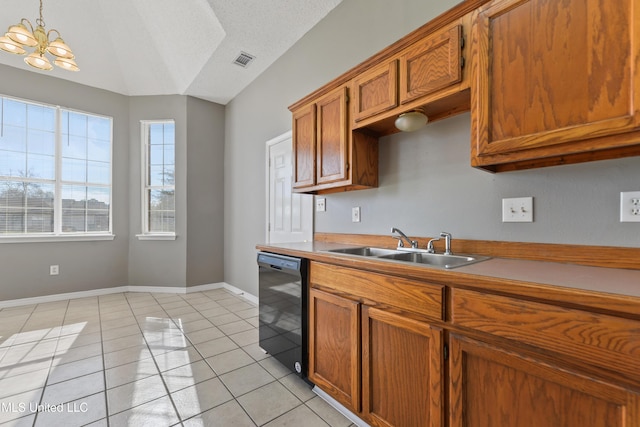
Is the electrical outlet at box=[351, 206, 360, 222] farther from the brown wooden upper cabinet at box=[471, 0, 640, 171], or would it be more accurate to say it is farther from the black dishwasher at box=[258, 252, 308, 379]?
the brown wooden upper cabinet at box=[471, 0, 640, 171]

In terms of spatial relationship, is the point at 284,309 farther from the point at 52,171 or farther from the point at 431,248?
the point at 52,171

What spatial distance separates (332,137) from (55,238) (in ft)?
13.8

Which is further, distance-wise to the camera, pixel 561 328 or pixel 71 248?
pixel 71 248

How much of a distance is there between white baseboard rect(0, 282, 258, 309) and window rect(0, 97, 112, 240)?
2.75 ft

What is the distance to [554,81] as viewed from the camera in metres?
1.03

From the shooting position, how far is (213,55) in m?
3.12

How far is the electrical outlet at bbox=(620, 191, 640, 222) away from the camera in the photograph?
107 cm

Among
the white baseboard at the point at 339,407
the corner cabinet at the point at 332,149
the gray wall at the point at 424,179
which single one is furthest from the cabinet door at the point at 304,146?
the white baseboard at the point at 339,407

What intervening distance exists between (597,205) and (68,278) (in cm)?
551

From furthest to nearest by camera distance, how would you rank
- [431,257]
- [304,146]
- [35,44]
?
[35,44]
[304,146]
[431,257]

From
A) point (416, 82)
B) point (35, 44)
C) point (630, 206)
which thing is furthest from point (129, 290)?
point (630, 206)

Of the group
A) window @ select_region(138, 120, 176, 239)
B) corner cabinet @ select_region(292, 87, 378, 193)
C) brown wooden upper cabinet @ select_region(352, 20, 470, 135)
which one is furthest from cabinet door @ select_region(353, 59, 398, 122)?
window @ select_region(138, 120, 176, 239)

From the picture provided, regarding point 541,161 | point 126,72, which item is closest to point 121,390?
point 541,161

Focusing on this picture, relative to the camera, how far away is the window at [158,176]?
167 inches
